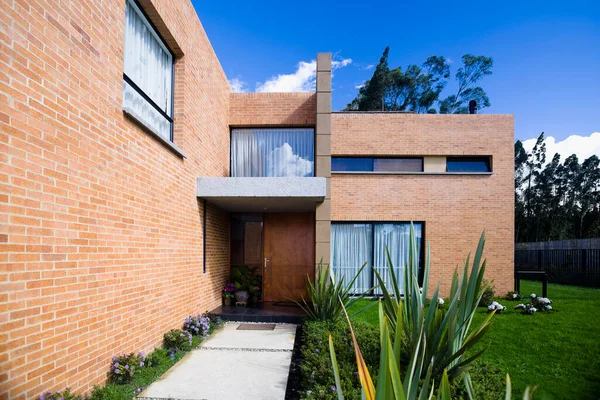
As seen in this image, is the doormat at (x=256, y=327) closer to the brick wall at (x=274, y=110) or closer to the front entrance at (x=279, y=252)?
the front entrance at (x=279, y=252)

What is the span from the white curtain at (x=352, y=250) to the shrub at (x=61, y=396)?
7.35 m

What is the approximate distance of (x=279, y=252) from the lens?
8688 mm

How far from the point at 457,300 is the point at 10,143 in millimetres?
3489

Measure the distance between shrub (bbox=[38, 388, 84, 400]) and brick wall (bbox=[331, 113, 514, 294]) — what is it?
7.32 m

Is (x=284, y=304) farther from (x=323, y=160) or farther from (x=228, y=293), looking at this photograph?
(x=323, y=160)

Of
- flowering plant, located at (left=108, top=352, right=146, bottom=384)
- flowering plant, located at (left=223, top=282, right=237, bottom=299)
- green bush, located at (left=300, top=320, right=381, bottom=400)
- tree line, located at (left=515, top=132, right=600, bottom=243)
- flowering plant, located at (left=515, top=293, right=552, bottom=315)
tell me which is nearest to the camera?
green bush, located at (left=300, top=320, right=381, bottom=400)

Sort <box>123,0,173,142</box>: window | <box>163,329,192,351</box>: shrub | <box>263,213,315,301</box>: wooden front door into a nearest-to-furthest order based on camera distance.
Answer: <box>123,0,173,142</box>: window → <box>163,329,192,351</box>: shrub → <box>263,213,315,301</box>: wooden front door

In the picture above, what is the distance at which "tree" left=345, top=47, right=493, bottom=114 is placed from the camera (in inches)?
1070

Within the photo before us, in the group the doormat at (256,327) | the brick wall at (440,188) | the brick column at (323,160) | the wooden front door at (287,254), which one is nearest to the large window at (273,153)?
the wooden front door at (287,254)

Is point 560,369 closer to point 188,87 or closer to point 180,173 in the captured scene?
point 180,173

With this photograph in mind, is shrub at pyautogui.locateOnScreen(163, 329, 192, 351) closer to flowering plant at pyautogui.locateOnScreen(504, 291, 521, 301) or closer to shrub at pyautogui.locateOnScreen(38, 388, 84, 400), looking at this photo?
shrub at pyautogui.locateOnScreen(38, 388, 84, 400)

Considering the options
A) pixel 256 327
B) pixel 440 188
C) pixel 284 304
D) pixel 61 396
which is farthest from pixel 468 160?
pixel 61 396

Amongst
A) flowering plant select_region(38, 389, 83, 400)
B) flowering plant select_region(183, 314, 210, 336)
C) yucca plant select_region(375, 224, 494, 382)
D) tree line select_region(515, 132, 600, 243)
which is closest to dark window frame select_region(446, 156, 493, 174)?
yucca plant select_region(375, 224, 494, 382)

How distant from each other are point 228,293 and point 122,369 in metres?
4.52
